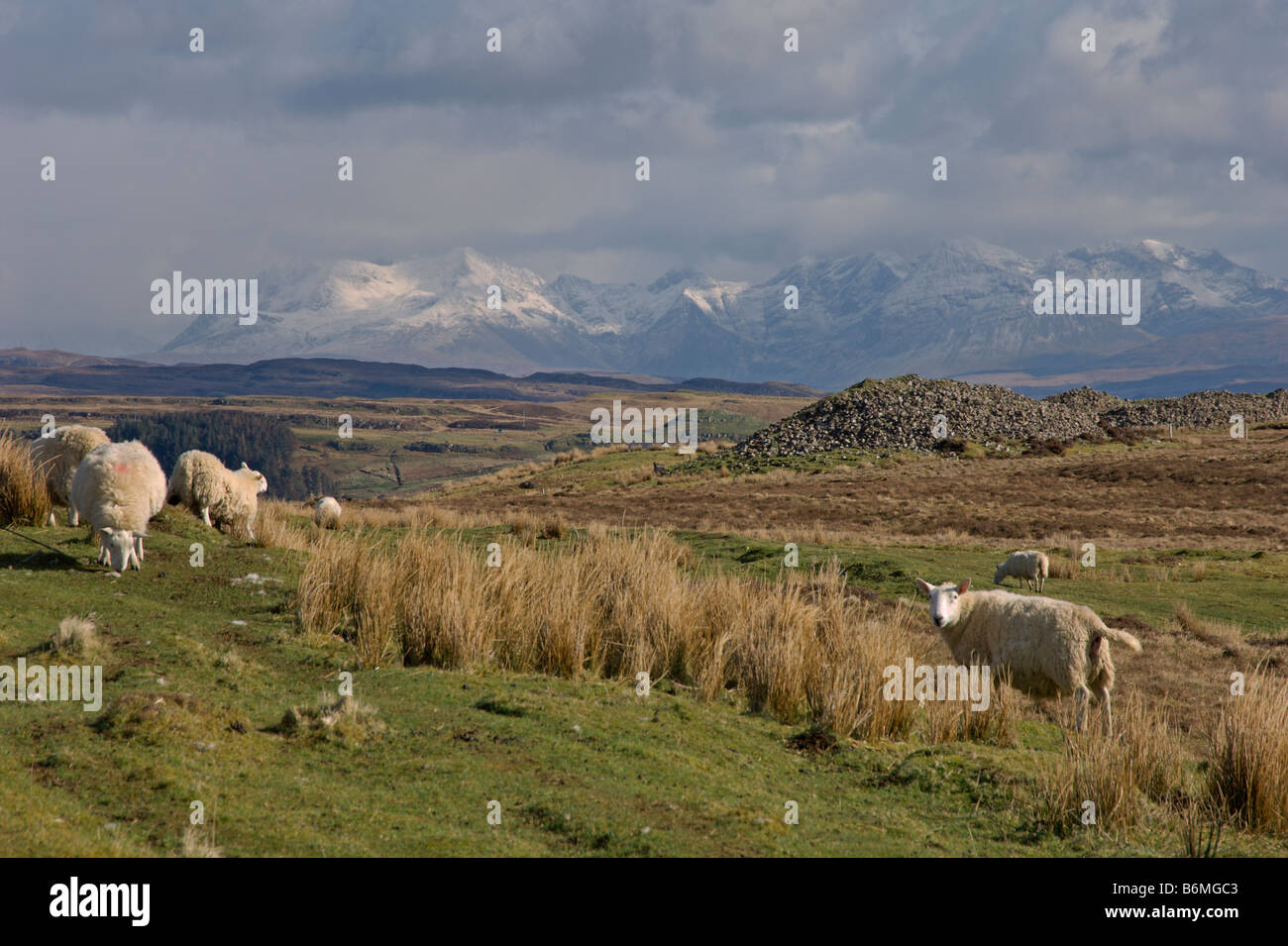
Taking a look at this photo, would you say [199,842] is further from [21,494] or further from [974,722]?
[21,494]

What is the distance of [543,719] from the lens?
29.5ft

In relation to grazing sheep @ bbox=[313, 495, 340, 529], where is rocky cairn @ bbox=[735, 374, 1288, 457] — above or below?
above

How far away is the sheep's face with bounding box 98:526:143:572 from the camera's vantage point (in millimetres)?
12711

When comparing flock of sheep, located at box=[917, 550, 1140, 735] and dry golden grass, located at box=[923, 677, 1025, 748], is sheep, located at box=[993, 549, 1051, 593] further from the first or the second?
dry golden grass, located at box=[923, 677, 1025, 748]

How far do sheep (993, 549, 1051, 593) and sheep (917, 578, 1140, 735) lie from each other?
1003 centimetres

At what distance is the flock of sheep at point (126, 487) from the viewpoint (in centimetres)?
1292

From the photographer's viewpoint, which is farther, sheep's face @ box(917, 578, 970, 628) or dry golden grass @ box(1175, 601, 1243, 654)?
dry golden grass @ box(1175, 601, 1243, 654)

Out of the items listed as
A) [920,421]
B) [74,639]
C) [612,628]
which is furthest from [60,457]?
[920,421]

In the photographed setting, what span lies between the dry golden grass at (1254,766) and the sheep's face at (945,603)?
417cm

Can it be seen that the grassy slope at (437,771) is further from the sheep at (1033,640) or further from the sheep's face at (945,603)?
the sheep's face at (945,603)

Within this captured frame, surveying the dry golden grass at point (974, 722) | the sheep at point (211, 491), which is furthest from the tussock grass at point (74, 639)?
the dry golden grass at point (974, 722)

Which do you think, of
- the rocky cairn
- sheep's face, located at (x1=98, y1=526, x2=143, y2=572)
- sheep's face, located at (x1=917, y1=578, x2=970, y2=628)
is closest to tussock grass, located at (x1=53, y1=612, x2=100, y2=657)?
sheep's face, located at (x1=98, y1=526, x2=143, y2=572)

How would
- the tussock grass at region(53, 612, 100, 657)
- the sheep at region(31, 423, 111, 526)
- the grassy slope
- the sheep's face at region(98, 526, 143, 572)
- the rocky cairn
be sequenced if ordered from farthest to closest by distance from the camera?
the rocky cairn → the sheep at region(31, 423, 111, 526) → the sheep's face at region(98, 526, 143, 572) → the tussock grass at region(53, 612, 100, 657) → the grassy slope
